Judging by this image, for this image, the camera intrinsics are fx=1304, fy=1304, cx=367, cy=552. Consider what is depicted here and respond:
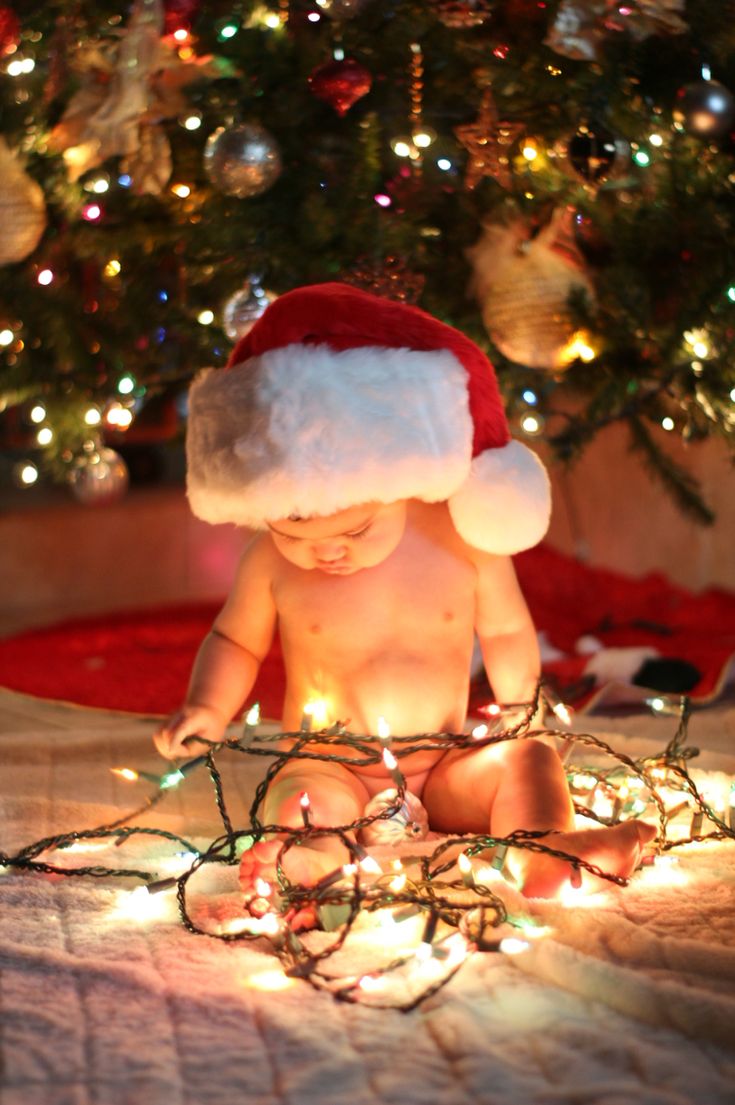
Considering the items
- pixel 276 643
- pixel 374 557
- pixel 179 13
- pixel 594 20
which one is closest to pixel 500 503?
pixel 374 557

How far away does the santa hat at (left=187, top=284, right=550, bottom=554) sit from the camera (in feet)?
3.19

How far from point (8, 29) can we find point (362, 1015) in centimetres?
105

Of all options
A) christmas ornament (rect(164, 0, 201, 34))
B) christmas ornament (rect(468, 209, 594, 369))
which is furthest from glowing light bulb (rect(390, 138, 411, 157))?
christmas ornament (rect(164, 0, 201, 34))

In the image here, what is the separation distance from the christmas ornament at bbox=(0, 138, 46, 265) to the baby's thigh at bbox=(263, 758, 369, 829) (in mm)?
659

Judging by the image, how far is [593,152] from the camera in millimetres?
1304

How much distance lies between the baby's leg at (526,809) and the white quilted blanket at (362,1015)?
3cm

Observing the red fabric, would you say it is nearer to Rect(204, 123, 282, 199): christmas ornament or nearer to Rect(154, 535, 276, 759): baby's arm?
Rect(154, 535, 276, 759): baby's arm

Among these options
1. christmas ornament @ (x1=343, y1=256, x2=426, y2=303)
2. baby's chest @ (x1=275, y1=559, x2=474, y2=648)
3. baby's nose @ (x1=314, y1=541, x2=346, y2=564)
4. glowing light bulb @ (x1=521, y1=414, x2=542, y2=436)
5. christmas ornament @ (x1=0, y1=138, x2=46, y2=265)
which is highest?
christmas ornament @ (x1=0, y1=138, x2=46, y2=265)

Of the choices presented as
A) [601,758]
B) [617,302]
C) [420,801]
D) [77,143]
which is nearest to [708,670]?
[601,758]

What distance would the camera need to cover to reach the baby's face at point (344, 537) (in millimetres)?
1026

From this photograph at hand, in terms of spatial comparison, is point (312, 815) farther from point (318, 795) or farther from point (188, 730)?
point (188, 730)

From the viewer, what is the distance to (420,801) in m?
1.11

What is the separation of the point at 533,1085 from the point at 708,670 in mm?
1066

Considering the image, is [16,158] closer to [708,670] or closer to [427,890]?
[427,890]
